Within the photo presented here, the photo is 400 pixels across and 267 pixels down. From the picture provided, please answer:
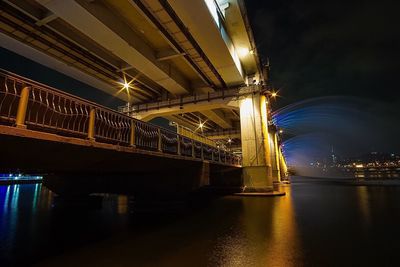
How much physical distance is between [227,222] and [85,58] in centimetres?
1454

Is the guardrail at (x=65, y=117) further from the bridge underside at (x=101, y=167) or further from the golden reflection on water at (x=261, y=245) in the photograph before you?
the golden reflection on water at (x=261, y=245)

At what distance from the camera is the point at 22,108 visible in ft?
13.5

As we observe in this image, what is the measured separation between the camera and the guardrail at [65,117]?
4117 mm

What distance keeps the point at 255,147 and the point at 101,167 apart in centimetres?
1285

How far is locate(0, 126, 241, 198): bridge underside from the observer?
15.5 ft

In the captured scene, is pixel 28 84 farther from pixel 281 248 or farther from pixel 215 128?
pixel 215 128

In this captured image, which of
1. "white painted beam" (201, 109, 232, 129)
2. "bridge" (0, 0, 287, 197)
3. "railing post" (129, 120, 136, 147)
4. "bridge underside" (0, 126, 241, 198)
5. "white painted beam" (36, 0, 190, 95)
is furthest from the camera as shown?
"white painted beam" (201, 109, 232, 129)

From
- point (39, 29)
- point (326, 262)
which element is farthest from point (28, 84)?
point (39, 29)

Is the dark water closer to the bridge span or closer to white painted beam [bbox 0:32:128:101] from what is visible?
the bridge span

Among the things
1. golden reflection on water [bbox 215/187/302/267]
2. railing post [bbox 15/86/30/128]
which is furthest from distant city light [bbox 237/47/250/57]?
railing post [bbox 15/86/30/128]

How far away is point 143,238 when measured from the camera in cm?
545

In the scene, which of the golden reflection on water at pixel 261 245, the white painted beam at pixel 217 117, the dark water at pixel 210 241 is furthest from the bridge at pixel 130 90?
the golden reflection on water at pixel 261 245

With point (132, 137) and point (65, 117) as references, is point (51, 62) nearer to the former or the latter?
point (132, 137)

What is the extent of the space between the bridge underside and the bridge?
42mm
